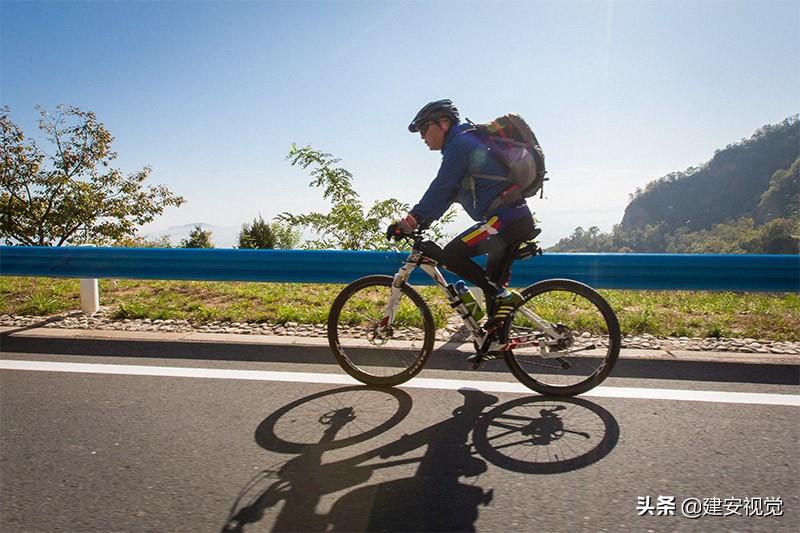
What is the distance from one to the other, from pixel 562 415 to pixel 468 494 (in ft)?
3.64

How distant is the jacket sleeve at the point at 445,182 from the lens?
11.4 feet

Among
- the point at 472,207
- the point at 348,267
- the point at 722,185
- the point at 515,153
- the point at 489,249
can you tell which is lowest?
the point at 348,267

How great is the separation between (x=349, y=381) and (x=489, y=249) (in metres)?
1.44

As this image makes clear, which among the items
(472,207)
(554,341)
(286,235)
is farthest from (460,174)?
(286,235)

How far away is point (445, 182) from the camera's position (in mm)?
3496

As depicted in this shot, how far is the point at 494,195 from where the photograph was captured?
3.52 meters

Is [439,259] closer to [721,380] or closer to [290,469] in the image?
[290,469]

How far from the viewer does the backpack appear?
3.43 meters

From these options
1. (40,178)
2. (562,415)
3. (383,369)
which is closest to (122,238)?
(40,178)

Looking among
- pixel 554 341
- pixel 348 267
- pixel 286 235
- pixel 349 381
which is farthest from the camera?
pixel 286 235

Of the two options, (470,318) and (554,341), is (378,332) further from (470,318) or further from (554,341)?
(554,341)

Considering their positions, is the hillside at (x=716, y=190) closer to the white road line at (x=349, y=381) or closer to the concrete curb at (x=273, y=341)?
the concrete curb at (x=273, y=341)

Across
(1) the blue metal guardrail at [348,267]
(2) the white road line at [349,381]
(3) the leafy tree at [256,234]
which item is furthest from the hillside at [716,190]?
(2) the white road line at [349,381]

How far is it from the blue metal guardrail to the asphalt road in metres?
1.07
